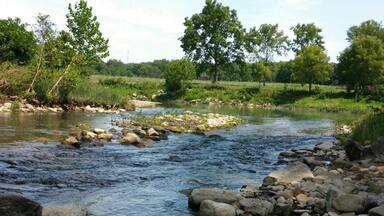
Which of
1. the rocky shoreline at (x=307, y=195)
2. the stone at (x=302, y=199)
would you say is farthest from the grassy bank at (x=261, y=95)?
the stone at (x=302, y=199)

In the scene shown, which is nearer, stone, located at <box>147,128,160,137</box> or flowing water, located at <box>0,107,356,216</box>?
flowing water, located at <box>0,107,356,216</box>

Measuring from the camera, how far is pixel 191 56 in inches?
3809

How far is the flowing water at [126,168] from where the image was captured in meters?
12.4

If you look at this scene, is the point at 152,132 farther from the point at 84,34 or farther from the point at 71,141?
the point at 84,34

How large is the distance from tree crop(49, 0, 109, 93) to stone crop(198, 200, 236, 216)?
117ft

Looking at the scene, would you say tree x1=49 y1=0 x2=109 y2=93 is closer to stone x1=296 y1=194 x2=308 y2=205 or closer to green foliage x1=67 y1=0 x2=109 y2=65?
green foliage x1=67 y1=0 x2=109 y2=65

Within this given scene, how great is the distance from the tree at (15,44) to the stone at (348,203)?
40.1 m

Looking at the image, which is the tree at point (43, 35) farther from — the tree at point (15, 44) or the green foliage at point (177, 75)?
the green foliage at point (177, 75)

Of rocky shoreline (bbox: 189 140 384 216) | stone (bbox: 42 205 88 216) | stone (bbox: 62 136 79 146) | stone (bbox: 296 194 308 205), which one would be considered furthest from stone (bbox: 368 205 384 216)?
stone (bbox: 62 136 79 146)

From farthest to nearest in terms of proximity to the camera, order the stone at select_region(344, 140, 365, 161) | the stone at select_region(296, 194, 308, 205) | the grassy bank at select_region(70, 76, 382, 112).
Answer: the grassy bank at select_region(70, 76, 382, 112)
the stone at select_region(344, 140, 365, 161)
the stone at select_region(296, 194, 308, 205)

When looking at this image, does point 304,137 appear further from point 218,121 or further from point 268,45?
point 268,45

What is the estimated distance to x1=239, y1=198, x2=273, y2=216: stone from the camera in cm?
1077

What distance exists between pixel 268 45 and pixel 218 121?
243ft

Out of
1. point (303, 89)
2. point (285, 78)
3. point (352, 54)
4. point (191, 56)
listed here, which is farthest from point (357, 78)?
point (285, 78)
